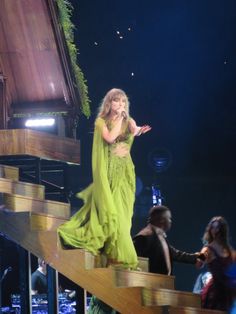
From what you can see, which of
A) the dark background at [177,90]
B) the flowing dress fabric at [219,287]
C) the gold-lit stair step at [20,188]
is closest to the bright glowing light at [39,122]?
the gold-lit stair step at [20,188]

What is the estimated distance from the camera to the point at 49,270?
630 centimetres

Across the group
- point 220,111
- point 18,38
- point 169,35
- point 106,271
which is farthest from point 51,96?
point 220,111

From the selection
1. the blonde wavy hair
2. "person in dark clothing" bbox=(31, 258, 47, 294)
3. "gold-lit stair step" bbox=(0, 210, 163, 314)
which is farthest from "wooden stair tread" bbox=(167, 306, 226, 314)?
"person in dark clothing" bbox=(31, 258, 47, 294)

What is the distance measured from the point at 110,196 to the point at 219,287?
1277mm

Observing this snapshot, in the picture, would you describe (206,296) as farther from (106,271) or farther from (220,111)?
(220,111)

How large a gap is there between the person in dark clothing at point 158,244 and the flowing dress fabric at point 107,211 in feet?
0.91

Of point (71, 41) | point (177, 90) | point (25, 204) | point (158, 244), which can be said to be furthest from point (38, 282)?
point (177, 90)

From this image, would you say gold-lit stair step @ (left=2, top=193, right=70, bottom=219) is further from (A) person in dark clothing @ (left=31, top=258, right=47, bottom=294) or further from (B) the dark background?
(B) the dark background

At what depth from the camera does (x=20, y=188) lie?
6.29 m

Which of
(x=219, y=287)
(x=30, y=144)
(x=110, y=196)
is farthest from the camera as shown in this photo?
(x=30, y=144)

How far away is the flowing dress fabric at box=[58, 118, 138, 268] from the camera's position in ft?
18.2

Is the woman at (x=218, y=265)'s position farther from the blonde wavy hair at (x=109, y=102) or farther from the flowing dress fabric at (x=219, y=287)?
the blonde wavy hair at (x=109, y=102)

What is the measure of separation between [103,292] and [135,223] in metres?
7.17

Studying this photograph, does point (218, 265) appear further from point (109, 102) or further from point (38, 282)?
point (38, 282)
